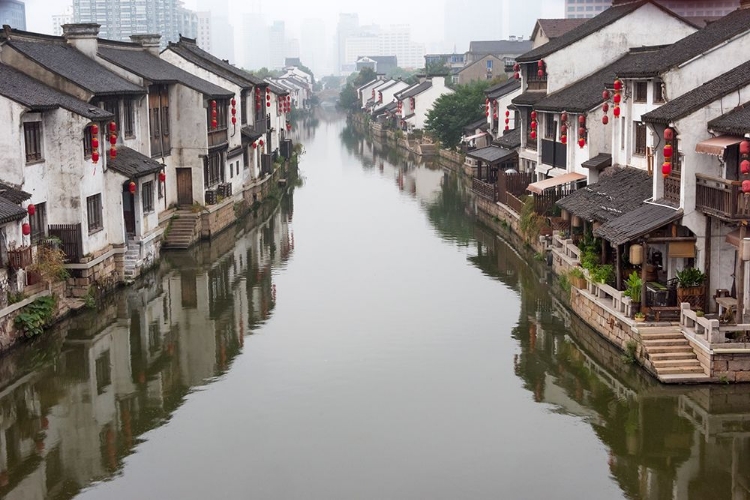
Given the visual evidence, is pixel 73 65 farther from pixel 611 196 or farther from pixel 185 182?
pixel 611 196

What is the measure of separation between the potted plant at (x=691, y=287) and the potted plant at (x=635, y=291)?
0.94 metres

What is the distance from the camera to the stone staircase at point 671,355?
21328 millimetres

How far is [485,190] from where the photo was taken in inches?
1992

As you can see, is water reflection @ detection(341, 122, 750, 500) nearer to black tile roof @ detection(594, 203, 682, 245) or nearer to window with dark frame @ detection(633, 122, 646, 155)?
black tile roof @ detection(594, 203, 682, 245)

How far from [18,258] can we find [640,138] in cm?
1884

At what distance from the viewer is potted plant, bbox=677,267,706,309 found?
76.4ft

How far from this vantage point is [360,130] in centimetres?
13100

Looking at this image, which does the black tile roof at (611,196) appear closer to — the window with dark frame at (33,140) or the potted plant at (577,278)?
the potted plant at (577,278)

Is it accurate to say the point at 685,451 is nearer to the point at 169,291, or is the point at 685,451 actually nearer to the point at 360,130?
the point at 169,291

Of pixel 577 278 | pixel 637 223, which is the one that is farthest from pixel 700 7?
pixel 637 223

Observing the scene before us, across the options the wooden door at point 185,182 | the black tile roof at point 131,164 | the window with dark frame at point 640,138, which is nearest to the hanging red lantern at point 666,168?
the window with dark frame at point 640,138

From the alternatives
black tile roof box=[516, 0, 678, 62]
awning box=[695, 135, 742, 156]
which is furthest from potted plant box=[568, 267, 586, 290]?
black tile roof box=[516, 0, 678, 62]

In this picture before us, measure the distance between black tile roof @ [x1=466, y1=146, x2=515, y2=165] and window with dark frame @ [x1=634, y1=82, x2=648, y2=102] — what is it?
781 inches

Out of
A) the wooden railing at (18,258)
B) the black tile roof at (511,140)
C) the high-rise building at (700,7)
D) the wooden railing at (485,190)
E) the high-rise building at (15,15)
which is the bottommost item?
the wooden railing at (485,190)
